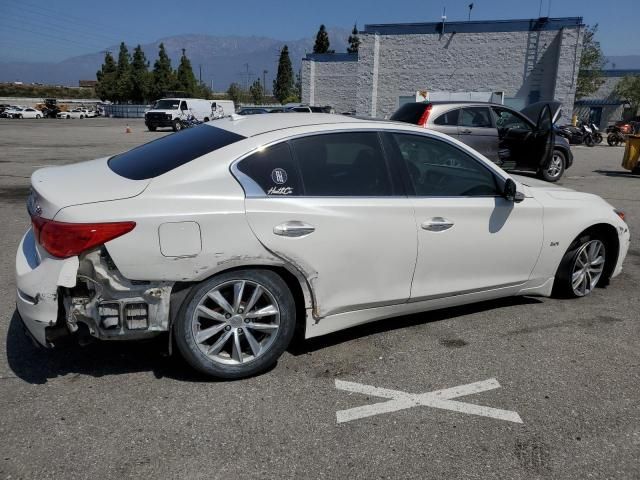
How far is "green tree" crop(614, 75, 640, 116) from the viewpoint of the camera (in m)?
48.2

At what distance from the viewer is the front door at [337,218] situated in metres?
3.15

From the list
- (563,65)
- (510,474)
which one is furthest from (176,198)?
(563,65)

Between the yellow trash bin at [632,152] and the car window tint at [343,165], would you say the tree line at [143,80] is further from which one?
the car window tint at [343,165]

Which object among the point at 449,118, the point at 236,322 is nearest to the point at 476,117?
the point at 449,118

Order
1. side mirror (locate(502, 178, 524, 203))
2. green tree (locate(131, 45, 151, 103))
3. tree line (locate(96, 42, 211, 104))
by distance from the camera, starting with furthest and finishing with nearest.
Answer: tree line (locate(96, 42, 211, 104)), green tree (locate(131, 45, 151, 103)), side mirror (locate(502, 178, 524, 203))

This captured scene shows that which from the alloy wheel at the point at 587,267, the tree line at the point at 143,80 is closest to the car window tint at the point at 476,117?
the alloy wheel at the point at 587,267

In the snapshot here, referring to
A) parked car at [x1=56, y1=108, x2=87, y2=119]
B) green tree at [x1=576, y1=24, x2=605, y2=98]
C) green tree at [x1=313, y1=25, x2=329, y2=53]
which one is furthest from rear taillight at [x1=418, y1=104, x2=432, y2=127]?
green tree at [x1=313, y1=25, x2=329, y2=53]

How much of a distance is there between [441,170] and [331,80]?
38.2m

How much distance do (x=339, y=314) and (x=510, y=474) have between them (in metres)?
1.37

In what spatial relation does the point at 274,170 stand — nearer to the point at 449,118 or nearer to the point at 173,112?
the point at 449,118

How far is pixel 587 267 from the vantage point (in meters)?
4.64

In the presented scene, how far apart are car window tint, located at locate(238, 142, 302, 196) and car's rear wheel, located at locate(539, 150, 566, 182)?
33.5ft

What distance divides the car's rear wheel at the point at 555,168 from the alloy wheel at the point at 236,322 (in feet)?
34.4

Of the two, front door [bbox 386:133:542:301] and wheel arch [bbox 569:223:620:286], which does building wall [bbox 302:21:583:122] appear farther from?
front door [bbox 386:133:542:301]
